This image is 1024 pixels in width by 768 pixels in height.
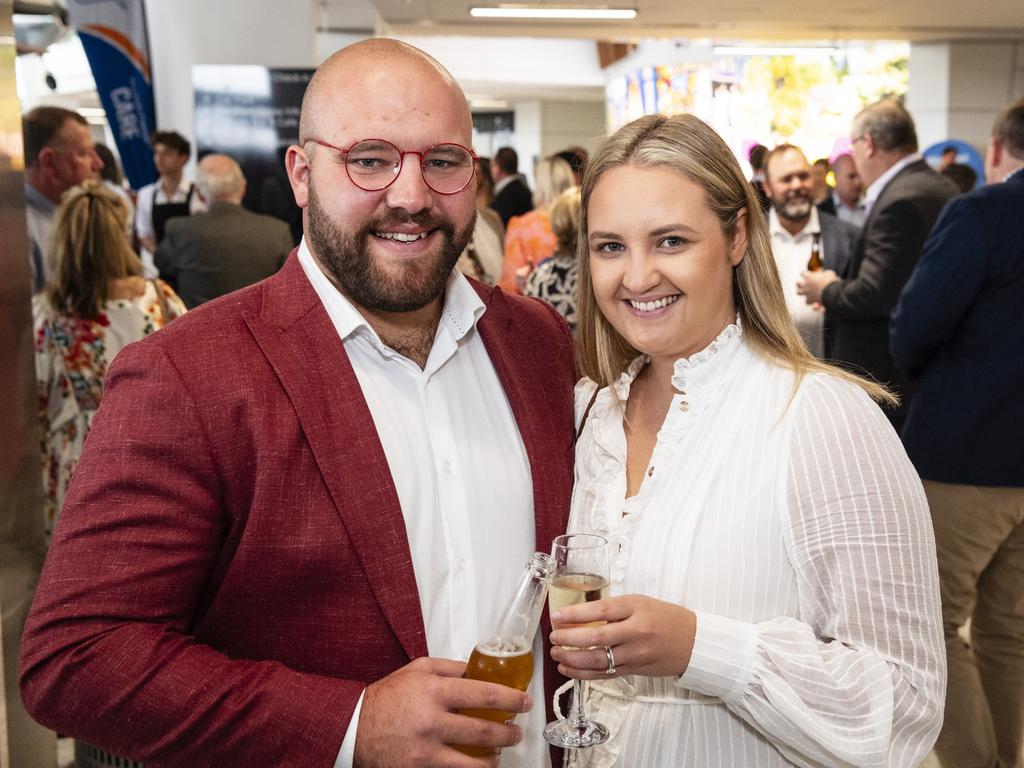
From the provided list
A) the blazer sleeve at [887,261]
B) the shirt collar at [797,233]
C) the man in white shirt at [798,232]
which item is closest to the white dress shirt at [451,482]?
the blazer sleeve at [887,261]

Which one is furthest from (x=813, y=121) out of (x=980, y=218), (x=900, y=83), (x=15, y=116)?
(x=15, y=116)

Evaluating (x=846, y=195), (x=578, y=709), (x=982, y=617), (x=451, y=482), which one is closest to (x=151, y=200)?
(x=846, y=195)

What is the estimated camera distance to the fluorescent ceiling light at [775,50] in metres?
11.7

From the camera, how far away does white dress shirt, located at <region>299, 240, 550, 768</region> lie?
1616 millimetres

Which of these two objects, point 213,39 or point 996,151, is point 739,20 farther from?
point 996,151

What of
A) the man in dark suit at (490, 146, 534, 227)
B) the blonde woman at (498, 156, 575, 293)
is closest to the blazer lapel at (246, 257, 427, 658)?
the blonde woman at (498, 156, 575, 293)

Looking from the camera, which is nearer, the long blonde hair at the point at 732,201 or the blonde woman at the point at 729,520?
the blonde woman at the point at 729,520

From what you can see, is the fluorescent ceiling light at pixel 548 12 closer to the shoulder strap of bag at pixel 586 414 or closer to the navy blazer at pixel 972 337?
the navy blazer at pixel 972 337

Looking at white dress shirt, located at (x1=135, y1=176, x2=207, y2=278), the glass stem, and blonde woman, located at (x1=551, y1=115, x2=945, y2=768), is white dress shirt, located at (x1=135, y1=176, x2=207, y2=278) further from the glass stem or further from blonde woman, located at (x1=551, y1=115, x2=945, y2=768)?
the glass stem

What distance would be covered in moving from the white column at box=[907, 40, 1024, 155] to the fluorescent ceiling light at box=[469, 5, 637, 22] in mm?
3554

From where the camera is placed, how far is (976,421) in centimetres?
319

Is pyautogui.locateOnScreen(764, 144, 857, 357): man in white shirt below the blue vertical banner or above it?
below

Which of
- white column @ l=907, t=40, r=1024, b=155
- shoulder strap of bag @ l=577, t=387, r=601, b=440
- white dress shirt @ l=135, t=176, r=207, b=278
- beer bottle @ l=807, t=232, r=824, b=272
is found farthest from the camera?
white column @ l=907, t=40, r=1024, b=155

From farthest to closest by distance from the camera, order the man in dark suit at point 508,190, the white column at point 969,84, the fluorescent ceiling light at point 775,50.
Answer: the fluorescent ceiling light at point 775,50 < the white column at point 969,84 < the man in dark suit at point 508,190
